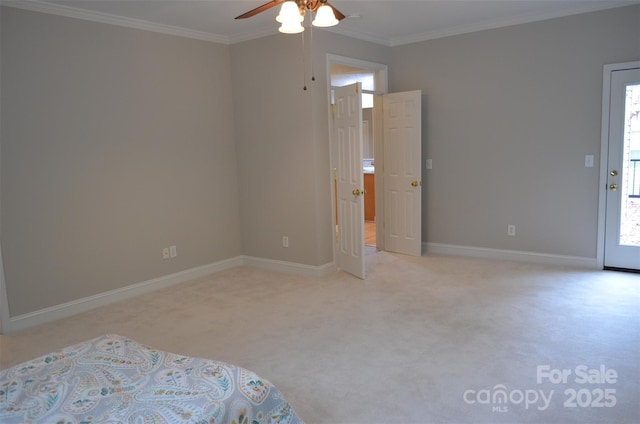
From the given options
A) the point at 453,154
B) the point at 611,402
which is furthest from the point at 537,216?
the point at 611,402

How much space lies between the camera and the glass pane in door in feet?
15.6

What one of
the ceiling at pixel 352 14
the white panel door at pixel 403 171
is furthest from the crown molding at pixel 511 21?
the white panel door at pixel 403 171

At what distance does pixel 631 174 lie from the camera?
15.8ft

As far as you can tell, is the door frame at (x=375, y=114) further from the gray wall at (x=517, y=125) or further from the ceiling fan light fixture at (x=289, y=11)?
the ceiling fan light fixture at (x=289, y=11)

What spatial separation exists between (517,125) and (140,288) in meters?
4.49

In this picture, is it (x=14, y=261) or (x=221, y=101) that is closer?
(x=14, y=261)

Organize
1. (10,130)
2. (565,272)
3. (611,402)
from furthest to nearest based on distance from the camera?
(565,272) < (10,130) < (611,402)

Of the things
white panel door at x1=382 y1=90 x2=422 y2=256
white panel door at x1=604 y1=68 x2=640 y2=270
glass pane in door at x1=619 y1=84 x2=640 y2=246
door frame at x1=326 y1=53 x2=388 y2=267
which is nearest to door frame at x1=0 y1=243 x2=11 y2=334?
door frame at x1=326 y1=53 x2=388 y2=267

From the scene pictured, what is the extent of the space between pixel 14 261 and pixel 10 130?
3.55 ft

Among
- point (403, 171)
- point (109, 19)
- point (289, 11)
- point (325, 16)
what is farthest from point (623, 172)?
point (109, 19)

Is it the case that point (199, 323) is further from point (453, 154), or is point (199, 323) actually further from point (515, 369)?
point (453, 154)

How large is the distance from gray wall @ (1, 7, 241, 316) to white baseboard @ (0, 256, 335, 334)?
7 centimetres

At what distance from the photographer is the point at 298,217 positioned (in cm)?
538

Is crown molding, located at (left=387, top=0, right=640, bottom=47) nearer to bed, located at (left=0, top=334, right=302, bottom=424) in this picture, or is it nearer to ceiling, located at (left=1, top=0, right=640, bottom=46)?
ceiling, located at (left=1, top=0, right=640, bottom=46)
